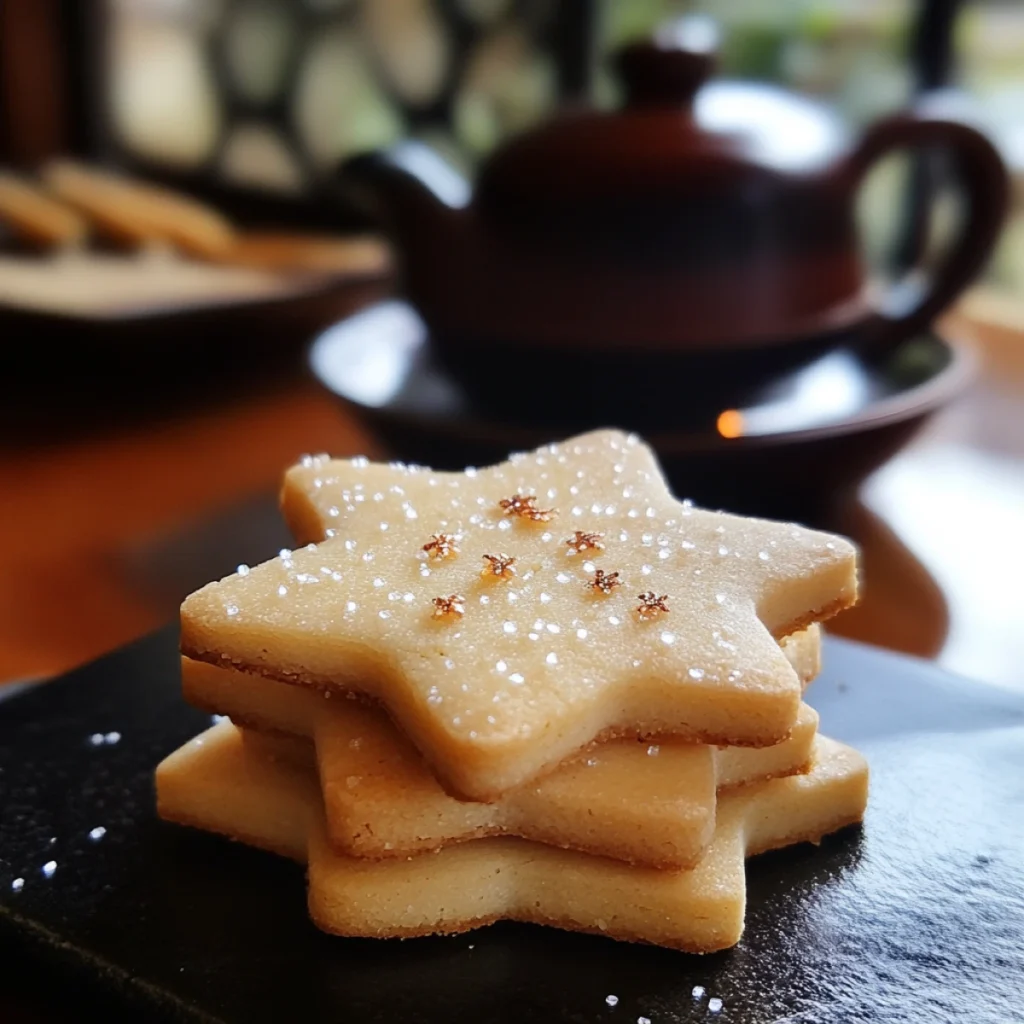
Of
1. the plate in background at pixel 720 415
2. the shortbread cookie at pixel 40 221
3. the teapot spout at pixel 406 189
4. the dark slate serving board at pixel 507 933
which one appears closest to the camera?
the dark slate serving board at pixel 507 933

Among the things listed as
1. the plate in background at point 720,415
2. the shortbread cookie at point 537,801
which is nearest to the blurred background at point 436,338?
the plate in background at point 720,415

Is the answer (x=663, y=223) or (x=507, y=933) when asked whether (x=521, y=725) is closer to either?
(x=507, y=933)

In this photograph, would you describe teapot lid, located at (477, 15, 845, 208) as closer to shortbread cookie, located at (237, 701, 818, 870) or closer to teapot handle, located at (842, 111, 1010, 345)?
teapot handle, located at (842, 111, 1010, 345)

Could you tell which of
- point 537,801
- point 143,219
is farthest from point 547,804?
point 143,219

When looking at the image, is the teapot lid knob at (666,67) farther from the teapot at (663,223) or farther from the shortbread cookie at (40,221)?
the shortbread cookie at (40,221)

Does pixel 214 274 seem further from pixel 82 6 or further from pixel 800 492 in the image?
pixel 82 6

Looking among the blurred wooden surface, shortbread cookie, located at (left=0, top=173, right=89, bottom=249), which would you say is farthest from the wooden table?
shortbread cookie, located at (left=0, top=173, right=89, bottom=249)

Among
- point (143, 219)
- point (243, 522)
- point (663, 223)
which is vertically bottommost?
point (243, 522)
